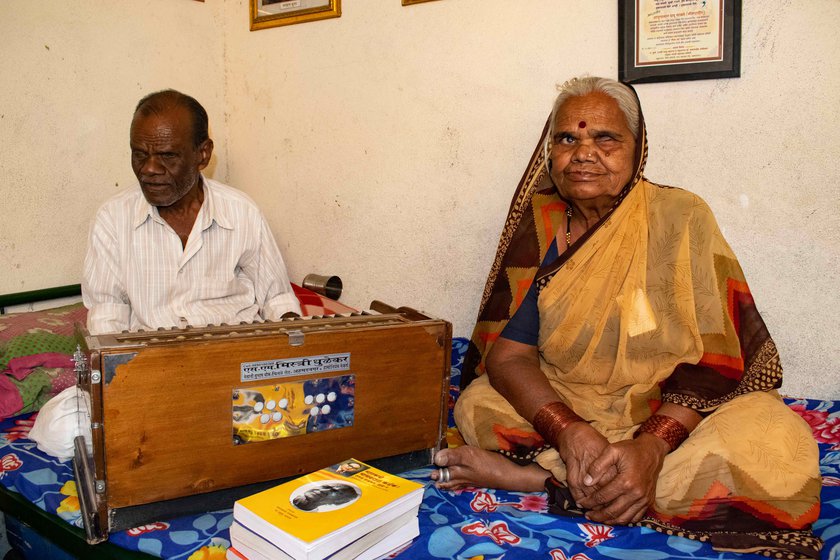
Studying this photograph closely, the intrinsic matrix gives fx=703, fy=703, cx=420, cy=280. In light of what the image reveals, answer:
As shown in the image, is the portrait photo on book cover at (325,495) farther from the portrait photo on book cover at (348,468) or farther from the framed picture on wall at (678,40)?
the framed picture on wall at (678,40)

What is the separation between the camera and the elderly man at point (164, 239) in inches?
90.4

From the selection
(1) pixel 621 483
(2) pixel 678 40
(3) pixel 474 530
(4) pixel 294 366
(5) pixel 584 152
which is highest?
(2) pixel 678 40

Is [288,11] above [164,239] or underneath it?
above

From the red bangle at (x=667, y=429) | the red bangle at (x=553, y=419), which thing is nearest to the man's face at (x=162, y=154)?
the red bangle at (x=553, y=419)

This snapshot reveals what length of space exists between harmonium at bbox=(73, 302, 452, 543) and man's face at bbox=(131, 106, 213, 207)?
2.66ft

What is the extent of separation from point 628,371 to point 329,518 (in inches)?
37.1

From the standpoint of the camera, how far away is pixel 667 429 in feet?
5.81

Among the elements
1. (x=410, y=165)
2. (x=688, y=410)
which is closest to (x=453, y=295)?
(x=410, y=165)

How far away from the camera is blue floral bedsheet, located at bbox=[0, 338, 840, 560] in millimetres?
1553

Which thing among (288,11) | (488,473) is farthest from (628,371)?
(288,11)

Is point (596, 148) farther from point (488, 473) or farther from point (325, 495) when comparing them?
A: point (325, 495)

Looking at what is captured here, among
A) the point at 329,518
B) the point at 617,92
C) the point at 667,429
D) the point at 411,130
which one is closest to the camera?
the point at 329,518

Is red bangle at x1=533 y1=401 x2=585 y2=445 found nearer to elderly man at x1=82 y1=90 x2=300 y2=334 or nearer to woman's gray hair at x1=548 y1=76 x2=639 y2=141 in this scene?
woman's gray hair at x1=548 y1=76 x2=639 y2=141

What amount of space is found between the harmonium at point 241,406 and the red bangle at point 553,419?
27cm
